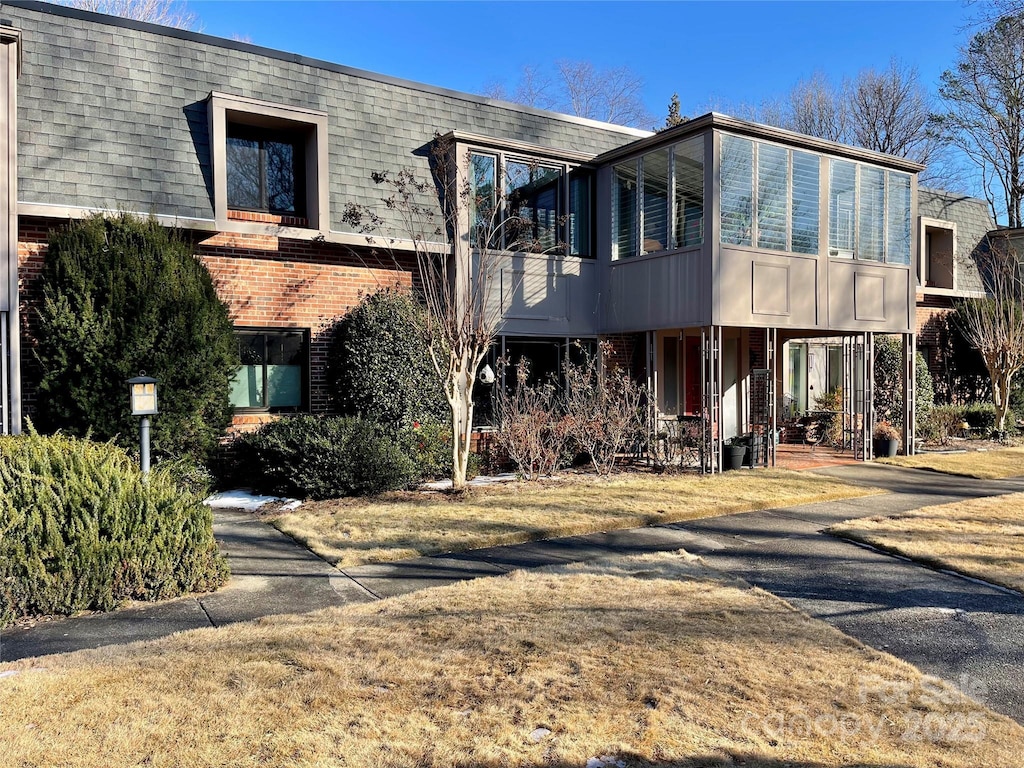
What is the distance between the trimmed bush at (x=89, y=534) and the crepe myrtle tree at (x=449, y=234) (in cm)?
464

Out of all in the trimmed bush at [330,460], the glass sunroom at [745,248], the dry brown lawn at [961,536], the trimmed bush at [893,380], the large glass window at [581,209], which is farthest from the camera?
the trimmed bush at [893,380]

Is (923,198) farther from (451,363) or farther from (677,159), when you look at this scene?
(451,363)

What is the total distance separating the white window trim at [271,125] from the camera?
1043 centimetres

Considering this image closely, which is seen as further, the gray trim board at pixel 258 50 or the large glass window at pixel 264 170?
the large glass window at pixel 264 170

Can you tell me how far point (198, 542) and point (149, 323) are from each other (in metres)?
4.09

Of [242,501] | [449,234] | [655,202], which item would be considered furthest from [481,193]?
[242,501]

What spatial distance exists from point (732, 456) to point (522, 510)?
4855 millimetres

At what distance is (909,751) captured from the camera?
3445 mm

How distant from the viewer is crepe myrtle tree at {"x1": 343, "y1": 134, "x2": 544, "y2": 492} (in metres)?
10.4

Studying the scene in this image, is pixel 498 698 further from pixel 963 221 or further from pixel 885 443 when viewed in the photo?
pixel 963 221

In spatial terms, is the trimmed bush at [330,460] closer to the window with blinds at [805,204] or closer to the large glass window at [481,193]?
the large glass window at [481,193]

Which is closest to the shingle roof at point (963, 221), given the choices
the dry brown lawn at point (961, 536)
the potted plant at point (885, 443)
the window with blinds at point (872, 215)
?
the window with blinds at point (872, 215)

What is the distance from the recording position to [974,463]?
13344 millimetres

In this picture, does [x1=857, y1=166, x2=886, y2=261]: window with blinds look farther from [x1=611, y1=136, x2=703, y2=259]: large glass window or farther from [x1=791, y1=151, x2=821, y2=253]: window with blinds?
[x1=611, y1=136, x2=703, y2=259]: large glass window
